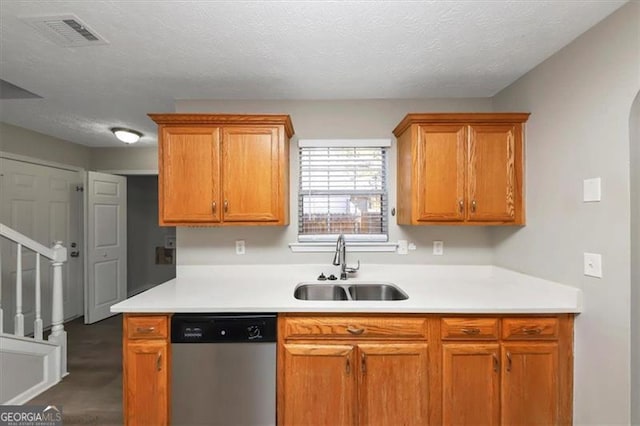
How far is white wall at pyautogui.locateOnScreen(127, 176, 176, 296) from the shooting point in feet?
17.5

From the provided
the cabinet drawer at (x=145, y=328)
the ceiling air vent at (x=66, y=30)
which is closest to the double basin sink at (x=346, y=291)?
the cabinet drawer at (x=145, y=328)

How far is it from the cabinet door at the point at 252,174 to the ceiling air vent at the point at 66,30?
872 mm

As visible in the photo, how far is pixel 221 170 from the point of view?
216cm

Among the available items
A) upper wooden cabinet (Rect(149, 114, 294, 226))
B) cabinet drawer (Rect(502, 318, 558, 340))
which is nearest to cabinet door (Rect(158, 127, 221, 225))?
upper wooden cabinet (Rect(149, 114, 294, 226))

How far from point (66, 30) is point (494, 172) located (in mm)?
2760

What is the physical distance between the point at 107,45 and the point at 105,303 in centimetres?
376

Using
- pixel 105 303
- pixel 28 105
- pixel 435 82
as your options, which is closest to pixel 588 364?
pixel 435 82

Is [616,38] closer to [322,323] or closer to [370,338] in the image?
[370,338]

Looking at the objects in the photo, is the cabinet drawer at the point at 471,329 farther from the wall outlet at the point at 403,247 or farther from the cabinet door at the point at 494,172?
the wall outlet at the point at 403,247

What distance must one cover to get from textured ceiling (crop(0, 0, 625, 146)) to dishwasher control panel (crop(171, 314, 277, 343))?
159 centimetres

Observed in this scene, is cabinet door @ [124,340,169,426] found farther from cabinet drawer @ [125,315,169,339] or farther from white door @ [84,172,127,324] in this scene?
white door @ [84,172,127,324]

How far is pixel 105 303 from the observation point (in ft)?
13.9

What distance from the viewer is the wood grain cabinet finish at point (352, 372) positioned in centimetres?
171

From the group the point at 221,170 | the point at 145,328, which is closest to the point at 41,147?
the point at 221,170
